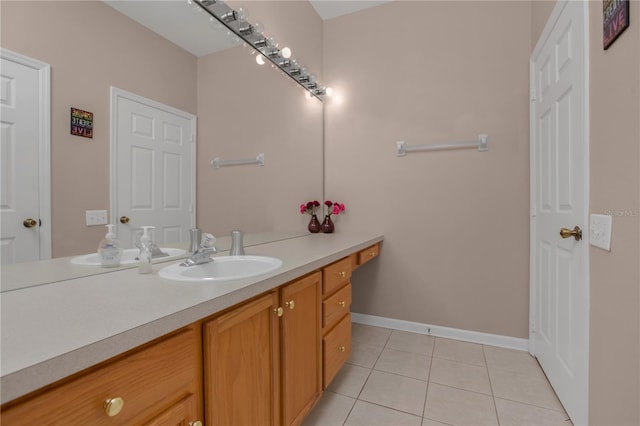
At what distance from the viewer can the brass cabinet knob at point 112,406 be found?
545mm

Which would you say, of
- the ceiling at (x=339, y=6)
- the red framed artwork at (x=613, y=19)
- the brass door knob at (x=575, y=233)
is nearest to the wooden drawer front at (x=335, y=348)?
the brass door knob at (x=575, y=233)

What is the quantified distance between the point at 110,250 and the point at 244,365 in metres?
0.58

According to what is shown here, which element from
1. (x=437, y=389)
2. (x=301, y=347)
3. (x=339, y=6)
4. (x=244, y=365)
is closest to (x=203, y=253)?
(x=244, y=365)

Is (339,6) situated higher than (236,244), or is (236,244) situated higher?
(339,6)

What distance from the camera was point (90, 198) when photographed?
890mm

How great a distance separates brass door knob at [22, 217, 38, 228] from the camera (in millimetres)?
753

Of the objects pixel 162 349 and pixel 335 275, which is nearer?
pixel 162 349

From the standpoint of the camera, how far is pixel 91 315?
2.09 feet

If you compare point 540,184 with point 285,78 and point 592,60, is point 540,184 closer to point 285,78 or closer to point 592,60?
point 592,60

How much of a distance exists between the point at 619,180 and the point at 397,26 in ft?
6.81

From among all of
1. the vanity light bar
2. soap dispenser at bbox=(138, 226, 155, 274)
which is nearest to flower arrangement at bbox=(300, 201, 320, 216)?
the vanity light bar

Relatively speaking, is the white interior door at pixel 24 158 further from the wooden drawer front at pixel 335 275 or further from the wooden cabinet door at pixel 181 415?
the wooden drawer front at pixel 335 275

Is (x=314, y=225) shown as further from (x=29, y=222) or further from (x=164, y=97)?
(x=29, y=222)

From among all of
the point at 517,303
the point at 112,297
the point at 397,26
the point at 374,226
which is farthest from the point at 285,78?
the point at 517,303
